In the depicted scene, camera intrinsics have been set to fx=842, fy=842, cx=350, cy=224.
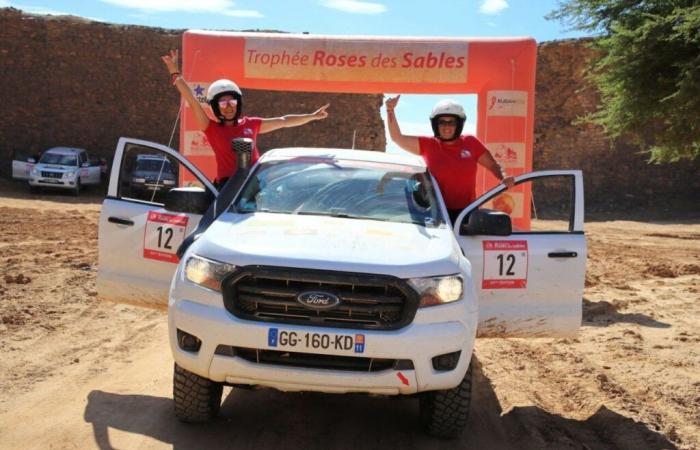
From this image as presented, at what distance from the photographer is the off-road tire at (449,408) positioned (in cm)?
493

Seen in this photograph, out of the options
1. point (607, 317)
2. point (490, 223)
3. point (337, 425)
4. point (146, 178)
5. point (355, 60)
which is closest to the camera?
point (337, 425)

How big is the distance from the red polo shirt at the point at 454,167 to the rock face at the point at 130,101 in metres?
21.6

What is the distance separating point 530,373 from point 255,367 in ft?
10.5

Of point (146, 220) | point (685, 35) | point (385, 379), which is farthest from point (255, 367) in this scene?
point (685, 35)

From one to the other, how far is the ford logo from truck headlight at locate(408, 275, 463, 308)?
→ 16.9 inches

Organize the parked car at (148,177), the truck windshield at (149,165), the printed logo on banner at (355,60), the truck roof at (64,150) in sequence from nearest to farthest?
the printed logo on banner at (355,60) → the parked car at (148,177) → the truck windshield at (149,165) → the truck roof at (64,150)

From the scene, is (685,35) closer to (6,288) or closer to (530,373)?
(530,373)

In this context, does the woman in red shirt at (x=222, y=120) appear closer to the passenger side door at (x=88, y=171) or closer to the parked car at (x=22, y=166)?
the passenger side door at (x=88, y=171)

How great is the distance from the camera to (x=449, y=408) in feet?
16.2

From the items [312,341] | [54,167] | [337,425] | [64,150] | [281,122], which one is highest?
[64,150]

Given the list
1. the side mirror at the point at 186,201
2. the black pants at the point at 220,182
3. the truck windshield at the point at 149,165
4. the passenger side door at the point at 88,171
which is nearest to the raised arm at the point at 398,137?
the black pants at the point at 220,182

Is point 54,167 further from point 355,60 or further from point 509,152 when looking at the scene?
point 509,152

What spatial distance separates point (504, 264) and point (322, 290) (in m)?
1.75

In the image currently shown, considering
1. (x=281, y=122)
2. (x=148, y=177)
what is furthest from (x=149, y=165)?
(x=281, y=122)
